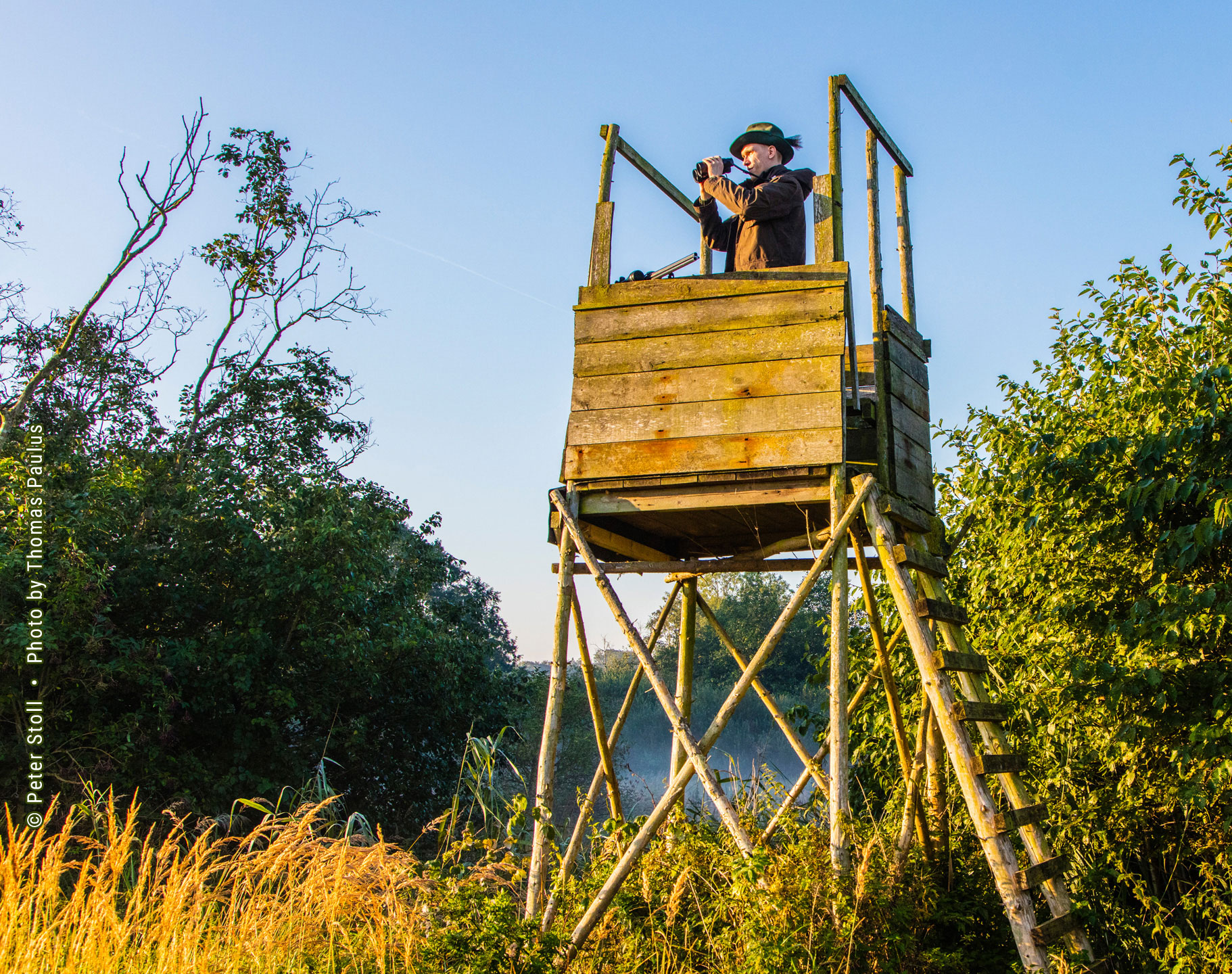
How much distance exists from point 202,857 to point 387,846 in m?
0.92

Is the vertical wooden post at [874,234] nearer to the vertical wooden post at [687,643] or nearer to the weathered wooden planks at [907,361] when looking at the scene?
the weathered wooden planks at [907,361]

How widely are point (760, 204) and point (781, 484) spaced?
6.67 feet

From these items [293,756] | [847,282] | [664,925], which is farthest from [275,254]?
[664,925]

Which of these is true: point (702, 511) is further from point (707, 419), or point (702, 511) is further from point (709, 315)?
point (709, 315)

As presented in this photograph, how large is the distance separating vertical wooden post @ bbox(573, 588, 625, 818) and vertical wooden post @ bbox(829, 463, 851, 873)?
1.61m

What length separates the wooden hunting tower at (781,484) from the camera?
5570mm

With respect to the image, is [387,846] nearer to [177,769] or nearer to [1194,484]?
[1194,484]

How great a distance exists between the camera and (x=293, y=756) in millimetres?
13984

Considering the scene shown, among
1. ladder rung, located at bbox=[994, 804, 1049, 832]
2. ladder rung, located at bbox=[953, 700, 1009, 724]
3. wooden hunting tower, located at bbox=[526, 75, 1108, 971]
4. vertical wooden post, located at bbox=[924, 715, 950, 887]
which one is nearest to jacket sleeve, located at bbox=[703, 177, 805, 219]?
wooden hunting tower, located at bbox=[526, 75, 1108, 971]

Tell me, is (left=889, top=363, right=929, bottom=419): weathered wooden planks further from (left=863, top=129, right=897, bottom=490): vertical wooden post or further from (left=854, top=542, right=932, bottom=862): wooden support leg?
(left=854, top=542, right=932, bottom=862): wooden support leg

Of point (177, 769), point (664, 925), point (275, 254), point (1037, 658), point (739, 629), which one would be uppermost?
point (275, 254)

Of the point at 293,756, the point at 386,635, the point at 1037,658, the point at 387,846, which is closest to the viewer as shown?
the point at 387,846

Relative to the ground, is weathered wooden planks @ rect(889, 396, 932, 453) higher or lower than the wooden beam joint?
higher

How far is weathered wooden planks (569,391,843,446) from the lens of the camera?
6098 millimetres
